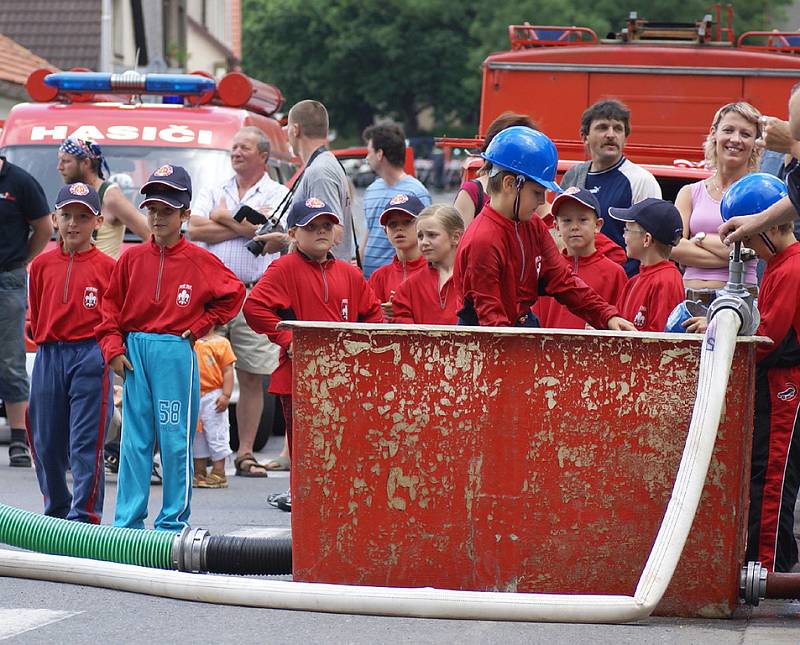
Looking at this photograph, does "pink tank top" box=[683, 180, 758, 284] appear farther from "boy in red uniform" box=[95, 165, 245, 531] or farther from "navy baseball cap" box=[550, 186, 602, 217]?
"boy in red uniform" box=[95, 165, 245, 531]

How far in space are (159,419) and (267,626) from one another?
211cm

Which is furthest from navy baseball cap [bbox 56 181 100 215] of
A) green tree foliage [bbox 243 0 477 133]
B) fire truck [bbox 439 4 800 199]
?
green tree foliage [bbox 243 0 477 133]

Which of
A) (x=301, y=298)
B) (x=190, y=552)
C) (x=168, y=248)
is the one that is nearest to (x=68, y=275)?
(x=168, y=248)

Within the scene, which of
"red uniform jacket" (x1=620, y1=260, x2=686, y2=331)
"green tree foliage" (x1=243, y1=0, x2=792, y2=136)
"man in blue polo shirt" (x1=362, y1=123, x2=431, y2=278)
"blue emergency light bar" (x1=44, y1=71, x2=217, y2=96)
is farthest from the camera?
"green tree foliage" (x1=243, y1=0, x2=792, y2=136)

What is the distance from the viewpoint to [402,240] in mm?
8398

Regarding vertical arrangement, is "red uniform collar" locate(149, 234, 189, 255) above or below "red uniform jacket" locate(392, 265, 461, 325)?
above

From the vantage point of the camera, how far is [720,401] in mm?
5230

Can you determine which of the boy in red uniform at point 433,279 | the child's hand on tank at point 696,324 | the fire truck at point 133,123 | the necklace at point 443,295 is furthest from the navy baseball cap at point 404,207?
the fire truck at point 133,123

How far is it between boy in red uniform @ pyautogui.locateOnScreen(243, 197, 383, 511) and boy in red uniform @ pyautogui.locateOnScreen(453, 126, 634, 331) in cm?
132

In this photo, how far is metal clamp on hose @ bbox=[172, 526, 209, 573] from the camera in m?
6.07

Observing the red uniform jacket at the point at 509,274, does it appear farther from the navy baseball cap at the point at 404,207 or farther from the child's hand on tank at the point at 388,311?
the navy baseball cap at the point at 404,207

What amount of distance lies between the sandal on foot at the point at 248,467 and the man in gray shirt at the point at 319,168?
1.50 metres

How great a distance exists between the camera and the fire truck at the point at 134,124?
37.0 ft

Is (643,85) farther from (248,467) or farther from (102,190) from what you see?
(102,190)
